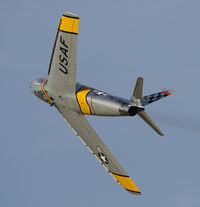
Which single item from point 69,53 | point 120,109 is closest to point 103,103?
point 120,109

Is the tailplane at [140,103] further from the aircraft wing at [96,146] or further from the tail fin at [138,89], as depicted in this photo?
the aircraft wing at [96,146]

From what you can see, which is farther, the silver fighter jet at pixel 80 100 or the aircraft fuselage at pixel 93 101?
the aircraft fuselage at pixel 93 101

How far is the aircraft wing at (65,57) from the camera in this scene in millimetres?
45531

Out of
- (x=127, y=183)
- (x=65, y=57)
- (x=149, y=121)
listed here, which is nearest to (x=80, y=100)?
(x=65, y=57)

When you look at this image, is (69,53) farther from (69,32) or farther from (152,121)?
(152,121)

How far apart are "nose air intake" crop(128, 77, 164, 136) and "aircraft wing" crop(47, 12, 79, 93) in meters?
6.18

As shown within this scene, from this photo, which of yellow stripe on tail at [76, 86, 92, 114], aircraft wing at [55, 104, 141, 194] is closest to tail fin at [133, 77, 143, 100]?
yellow stripe on tail at [76, 86, 92, 114]

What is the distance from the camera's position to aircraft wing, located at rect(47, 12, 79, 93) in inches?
1793

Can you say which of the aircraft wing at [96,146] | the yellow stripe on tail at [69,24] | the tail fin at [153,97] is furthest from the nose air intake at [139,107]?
the yellow stripe on tail at [69,24]

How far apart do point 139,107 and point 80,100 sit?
605 cm

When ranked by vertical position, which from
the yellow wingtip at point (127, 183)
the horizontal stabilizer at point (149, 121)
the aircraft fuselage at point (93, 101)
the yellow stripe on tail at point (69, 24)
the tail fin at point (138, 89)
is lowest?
the yellow wingtip at point (127, 183)

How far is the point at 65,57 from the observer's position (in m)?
46.5

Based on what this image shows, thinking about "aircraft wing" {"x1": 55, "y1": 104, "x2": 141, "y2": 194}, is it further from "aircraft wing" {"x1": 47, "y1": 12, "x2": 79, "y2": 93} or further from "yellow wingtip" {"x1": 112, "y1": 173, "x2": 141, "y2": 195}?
"aircraft wing" {"x1": 47, "y1": 12, "x2": 79, "y2": 93}

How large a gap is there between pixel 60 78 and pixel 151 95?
797 centimetres
